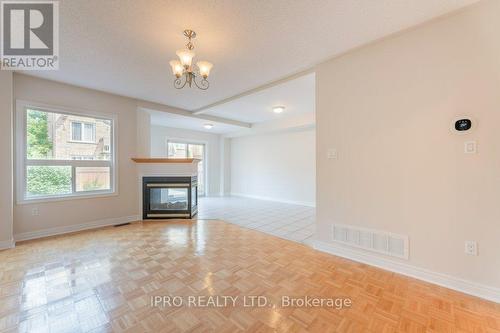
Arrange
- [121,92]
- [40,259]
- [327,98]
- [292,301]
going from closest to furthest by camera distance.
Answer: [292,301] < [40,259] < [327,98] < [121,92]

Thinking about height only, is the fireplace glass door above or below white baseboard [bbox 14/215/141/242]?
above

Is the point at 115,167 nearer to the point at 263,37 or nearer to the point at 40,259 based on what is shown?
the point at 40,259

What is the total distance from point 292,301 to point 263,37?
2.68m

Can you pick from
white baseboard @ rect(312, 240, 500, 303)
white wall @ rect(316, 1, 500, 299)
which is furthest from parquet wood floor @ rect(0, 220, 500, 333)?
white wall @ rect(316, 1, 500, 299)

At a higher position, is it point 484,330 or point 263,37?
point 263,37

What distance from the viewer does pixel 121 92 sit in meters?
4.11

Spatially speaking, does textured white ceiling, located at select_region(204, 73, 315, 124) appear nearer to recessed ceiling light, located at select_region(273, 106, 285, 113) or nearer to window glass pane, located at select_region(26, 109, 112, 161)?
recessed ceiling light, located at select_region(273, 106, 285, 113)

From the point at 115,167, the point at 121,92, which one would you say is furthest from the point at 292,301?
the point at 121,92

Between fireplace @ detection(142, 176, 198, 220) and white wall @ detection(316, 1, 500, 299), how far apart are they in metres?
3.16

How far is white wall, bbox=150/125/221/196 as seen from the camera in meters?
6.71

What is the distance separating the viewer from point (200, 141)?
781 cm

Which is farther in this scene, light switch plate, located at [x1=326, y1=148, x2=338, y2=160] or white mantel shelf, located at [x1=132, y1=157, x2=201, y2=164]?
white mantel shelf, located at [x1=132, y1=157, x2=201, y2=164]

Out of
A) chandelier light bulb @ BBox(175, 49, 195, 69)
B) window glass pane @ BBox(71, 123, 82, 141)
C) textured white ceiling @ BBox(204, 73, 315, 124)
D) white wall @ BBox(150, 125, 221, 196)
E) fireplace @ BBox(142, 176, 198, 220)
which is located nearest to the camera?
chandelier light bulb @ BBox(175, 49, 195, 69)

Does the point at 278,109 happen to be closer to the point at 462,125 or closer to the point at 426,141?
the point at 426,141
